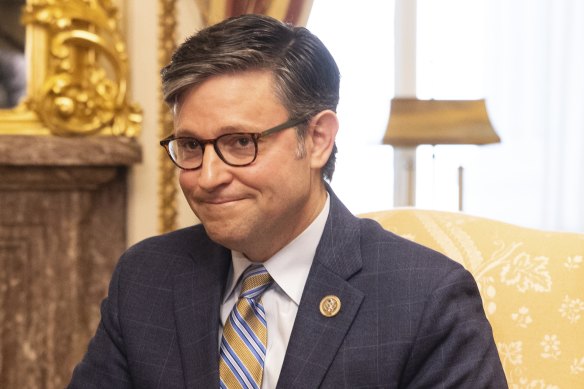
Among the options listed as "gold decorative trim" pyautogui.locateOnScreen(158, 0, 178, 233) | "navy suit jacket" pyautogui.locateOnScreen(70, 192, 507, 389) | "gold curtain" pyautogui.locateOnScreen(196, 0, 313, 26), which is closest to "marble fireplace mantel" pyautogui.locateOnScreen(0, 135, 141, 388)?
"gold decorative trim" pyautogui.locateOnScreen(158, 0, 178, 233)

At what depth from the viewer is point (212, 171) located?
1.52m

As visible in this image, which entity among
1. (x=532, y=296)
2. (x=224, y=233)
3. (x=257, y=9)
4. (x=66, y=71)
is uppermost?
(x=257, y=9)

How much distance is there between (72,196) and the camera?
3.16m

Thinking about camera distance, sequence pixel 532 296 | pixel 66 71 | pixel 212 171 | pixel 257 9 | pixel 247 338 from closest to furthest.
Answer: pixel 212 171
pixel 247 338
pixel 532 296
pixel 66 71
pixel 257 9

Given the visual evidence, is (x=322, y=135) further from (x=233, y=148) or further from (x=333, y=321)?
(x=333, y=321)

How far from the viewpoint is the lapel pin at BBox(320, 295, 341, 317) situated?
5.20 ft

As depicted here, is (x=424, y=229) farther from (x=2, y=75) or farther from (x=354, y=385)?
(x=2, y=75)

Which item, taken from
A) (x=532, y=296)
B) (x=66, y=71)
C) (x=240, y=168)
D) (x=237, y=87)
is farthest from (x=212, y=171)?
(x=66, y=71)

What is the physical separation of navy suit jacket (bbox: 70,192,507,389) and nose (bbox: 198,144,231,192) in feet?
0.86

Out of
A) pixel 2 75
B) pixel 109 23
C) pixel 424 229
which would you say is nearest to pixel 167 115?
pixel 109 23

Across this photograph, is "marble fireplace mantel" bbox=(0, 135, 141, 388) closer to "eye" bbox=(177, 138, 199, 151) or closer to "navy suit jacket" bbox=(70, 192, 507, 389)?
"navy suit jacket" bbox=(70, 192, 507, 389)

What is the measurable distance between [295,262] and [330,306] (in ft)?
0.41

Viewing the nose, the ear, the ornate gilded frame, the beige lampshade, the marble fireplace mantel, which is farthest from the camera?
the beige lampshade

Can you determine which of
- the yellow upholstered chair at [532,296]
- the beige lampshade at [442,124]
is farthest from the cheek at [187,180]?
the beige lampshade at [442,124]
